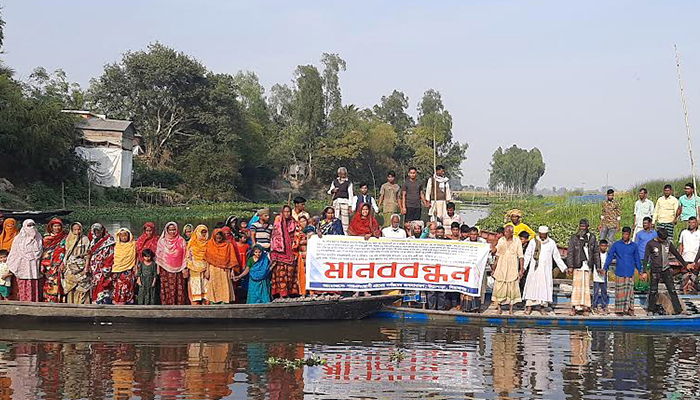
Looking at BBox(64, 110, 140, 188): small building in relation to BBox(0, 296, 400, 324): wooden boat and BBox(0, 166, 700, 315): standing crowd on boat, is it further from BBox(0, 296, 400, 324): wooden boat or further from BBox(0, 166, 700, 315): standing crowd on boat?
BBox(0, 296, 400, 324): wooden boat

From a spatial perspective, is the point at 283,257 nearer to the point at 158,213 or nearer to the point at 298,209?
the point at 298,209

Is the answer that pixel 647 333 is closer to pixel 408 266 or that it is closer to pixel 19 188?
pixel 408 266

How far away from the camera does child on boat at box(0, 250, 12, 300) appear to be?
1077 centimetres

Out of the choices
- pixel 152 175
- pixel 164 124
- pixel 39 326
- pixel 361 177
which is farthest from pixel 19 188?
pixel 361 177

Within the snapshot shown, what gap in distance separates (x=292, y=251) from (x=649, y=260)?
5.88m

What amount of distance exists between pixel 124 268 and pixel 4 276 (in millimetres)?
2019

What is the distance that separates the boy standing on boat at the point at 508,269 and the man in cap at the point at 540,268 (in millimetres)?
206

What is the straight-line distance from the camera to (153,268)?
416 inches

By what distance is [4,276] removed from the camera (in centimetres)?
1078

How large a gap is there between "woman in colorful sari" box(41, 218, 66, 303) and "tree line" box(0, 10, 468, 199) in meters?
25.2

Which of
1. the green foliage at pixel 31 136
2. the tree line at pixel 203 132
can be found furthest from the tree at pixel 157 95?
the green foliage at pixel 31 136

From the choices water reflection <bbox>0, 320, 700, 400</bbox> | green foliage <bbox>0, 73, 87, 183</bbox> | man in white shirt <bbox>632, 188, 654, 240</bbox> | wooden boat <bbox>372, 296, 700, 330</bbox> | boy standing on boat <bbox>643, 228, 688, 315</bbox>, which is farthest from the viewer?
green foliage <bbox>0, 73, 87, 183</bbox>

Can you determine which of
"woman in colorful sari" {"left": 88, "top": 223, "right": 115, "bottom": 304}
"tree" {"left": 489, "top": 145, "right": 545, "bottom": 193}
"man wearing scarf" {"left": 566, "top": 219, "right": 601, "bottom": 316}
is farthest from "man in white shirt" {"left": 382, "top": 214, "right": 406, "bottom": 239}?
"tree" {"left": 489, "top": 145, "right": 545, "bottom": 193}

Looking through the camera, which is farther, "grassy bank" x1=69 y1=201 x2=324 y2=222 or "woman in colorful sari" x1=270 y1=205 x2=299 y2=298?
"grassy bank" x1=69 y1=201 x2=324 y2=222
